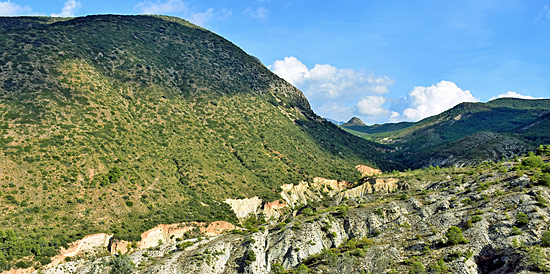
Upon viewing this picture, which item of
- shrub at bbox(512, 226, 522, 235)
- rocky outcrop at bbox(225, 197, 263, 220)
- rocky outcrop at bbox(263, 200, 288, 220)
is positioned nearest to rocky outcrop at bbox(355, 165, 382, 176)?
rocky outcrop at bbox(263, 200, 288, 220)

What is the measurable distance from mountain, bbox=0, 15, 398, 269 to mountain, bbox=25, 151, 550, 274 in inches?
397

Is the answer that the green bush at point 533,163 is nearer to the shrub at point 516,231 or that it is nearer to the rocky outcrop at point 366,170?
the shrub at point 516,231

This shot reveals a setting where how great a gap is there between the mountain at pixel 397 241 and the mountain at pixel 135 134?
10076 mm

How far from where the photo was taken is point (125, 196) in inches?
3044

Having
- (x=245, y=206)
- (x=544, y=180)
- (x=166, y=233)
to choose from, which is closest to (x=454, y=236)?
(x=544, y=180)

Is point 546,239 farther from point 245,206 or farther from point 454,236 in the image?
point 245,206

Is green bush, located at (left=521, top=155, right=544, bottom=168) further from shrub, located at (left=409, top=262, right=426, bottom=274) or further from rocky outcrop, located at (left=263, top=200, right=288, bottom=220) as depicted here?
rocky outcrop, located at (left=263, top=200, right=288, bottom=220)

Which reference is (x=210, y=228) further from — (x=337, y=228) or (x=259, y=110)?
(x=259, y=110)

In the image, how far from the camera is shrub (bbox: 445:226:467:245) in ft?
157

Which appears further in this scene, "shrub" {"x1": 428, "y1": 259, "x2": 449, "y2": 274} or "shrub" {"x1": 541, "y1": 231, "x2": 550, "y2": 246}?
"shrub" {"x1": 428, "y1": 259, "x2": 449, "y2": 274}

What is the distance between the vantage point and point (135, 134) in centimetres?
9981

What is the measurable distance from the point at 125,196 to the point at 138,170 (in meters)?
11.3

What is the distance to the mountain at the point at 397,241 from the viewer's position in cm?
4422

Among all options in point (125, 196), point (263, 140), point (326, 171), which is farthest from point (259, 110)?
point (125, 196)
